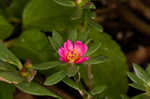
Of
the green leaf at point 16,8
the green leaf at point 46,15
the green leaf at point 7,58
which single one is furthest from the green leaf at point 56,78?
the green leaf at point 16,8

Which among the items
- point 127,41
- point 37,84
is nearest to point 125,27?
point 127,41

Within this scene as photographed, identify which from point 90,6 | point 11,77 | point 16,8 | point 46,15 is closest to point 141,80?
point 90,6

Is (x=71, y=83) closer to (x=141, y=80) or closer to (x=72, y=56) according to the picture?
(x=72, y=56)

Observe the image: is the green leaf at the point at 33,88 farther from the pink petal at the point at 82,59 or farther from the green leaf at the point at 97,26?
the green leaf at the point at 97,26

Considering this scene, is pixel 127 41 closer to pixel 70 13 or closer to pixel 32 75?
pixel 70 13

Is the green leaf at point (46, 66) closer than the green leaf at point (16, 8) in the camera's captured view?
Yes

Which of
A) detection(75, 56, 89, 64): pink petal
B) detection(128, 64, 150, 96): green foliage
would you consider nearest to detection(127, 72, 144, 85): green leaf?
detection(128, 64, 150, 96): green foliage

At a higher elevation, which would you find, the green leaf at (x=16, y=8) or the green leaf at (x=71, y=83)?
the green leaf at (x=71, y=83)
